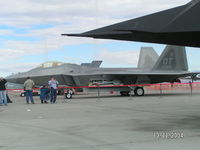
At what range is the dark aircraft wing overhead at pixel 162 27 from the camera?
7.05 metres

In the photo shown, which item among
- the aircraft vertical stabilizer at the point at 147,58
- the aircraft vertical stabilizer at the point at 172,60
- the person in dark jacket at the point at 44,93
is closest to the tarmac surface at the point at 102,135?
the person in dark jacket at the point at 44,93

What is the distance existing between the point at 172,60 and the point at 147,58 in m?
4.03

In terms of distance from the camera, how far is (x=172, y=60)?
2800 centimetres

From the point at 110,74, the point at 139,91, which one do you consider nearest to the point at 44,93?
the point at 110,74

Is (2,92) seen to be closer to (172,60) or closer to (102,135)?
(102,135)

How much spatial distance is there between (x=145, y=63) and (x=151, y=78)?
4.96 m

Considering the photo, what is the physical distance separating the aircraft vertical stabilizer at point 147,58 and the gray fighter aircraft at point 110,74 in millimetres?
3284

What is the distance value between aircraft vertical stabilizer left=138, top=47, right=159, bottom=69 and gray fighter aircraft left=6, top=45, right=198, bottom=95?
328cm

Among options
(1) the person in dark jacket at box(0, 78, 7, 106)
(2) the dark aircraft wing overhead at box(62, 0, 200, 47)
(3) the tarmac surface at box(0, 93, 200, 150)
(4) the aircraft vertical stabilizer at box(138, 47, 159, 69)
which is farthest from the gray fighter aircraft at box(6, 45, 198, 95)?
(2) the dark aircraft wing overhead at box(62, 0, 200, 47)

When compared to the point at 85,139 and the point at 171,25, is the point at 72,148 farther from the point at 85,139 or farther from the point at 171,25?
the point at 171,25

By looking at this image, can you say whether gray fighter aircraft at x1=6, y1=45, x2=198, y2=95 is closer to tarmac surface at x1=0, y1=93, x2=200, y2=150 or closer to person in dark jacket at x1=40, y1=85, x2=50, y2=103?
person in dark jacket at x1=40, y1=85, x2=50, y2=103

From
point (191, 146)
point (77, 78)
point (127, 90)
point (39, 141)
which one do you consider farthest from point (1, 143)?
point (127, 90)

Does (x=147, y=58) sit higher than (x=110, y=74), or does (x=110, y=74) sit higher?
(x=147, y=58)

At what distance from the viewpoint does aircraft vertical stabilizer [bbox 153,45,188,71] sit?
91.3 ft
